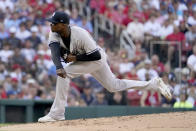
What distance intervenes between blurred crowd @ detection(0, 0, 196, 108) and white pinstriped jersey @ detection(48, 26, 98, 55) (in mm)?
5240

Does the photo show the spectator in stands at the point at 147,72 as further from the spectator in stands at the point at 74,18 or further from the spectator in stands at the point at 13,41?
the spectator in stands at the point at 13,41

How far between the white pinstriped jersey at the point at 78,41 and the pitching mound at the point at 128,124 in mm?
1195

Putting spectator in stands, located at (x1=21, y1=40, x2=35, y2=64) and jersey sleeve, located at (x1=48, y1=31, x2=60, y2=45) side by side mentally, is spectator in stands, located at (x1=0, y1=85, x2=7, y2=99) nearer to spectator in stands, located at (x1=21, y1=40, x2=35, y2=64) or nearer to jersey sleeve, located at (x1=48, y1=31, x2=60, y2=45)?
spectator in stands, located at (x1=21, y1=40, x2=35, y2=64)

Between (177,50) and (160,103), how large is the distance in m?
1.56

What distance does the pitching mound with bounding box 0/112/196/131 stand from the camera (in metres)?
8.66

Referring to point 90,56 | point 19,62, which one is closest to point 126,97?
point 19,62

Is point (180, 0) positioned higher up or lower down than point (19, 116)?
higher up

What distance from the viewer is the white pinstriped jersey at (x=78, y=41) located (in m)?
9.42

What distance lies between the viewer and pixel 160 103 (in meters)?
15.0

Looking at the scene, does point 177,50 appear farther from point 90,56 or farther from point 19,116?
point 90,56

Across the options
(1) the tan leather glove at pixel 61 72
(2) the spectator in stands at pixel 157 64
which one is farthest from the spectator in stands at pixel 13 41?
(1) the tan leather glove at pixel 61 72

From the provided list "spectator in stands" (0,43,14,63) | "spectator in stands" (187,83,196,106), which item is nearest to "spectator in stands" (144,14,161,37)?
"spectator in stands" (187,83,196,106)

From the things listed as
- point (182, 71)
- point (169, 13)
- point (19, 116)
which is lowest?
point (19, 116)

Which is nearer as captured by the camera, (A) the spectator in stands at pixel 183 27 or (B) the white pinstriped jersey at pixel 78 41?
(B) the white pinstriped jersey at pixel 78 41
